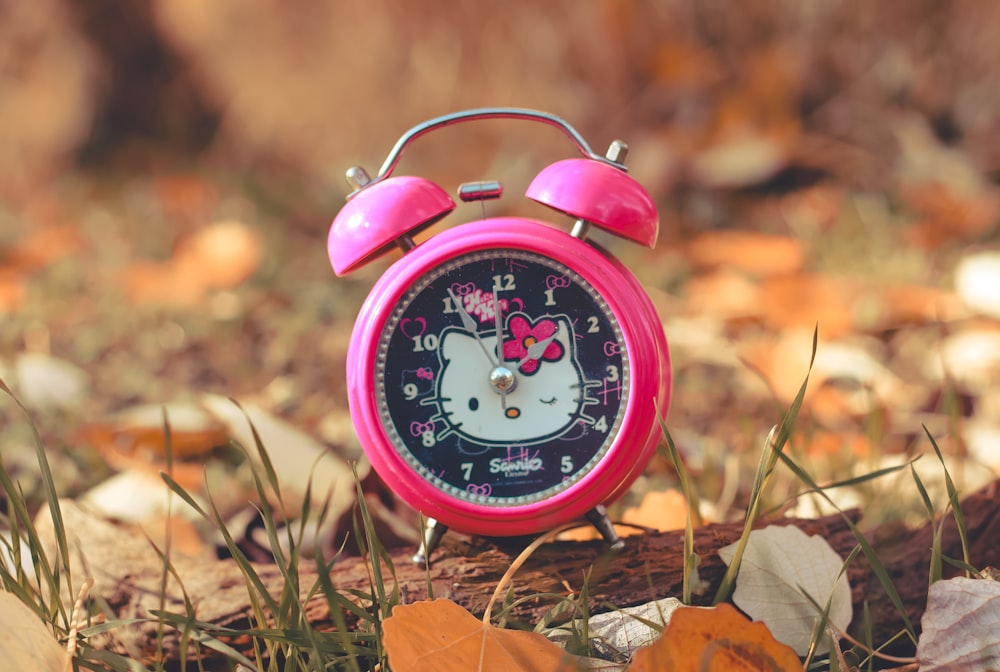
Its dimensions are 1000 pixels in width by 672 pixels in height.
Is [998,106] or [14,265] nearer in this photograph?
[14,265]

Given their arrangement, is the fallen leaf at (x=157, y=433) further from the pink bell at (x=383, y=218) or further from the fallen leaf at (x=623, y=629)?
the fallen leaf at (x=623, y=629)

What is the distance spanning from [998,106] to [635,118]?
1232 mm

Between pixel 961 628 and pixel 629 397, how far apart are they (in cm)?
48

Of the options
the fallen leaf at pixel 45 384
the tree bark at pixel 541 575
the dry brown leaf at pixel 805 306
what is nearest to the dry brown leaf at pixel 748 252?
the dry brown leaf at pixel 805 306

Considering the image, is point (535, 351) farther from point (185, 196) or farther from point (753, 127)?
point (185, 196)

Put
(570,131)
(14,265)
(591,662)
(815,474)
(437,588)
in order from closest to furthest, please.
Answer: (591,662) < (437,588) < (570,131) < (815,474) < (14,265)

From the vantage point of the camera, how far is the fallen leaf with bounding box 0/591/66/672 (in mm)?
1021

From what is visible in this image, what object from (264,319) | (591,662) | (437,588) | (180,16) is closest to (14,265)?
(264,319)

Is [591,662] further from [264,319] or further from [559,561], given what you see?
[264,319]

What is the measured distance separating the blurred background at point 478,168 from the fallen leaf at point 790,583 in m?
0.98

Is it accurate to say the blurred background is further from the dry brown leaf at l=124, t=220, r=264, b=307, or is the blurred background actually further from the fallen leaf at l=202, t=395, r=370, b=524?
the fallen leaf at l=202, t=395, r=370, b=524

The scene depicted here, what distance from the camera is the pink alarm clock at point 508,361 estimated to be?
54.1 inches

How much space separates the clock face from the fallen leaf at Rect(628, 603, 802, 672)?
36 cm

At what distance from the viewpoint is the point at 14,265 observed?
2980 mm
